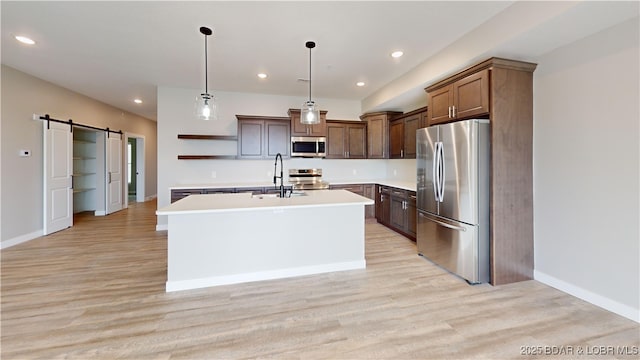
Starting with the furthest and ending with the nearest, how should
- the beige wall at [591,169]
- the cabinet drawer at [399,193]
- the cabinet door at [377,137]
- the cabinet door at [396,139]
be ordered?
the cabinet door at [377,137]
the cabinet door at [396,139]
the cabinet drawer at [399,193]
the beige wall at [591,169]

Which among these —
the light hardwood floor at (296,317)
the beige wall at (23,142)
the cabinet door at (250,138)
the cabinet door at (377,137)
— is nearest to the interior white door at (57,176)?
the beige wall at (23,142)

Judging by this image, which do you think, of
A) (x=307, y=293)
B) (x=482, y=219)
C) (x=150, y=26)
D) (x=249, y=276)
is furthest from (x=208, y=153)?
(x=482, y=219)

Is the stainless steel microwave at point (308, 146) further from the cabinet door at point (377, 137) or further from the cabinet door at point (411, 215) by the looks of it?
the cabinet door at point (411, 215)

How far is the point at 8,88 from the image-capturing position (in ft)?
13.4

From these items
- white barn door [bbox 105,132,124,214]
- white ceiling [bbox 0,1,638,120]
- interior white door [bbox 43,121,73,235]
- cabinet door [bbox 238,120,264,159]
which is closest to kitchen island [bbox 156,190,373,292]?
white ceiling [bbox 0,1,638,120]

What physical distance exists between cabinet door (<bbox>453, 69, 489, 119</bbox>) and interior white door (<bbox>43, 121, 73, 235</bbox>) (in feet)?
22.2

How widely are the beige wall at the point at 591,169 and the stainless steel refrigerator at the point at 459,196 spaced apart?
62cm

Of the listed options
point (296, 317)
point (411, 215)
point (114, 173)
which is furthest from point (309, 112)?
point (114, 173)

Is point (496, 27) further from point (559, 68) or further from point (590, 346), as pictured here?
point (590, 346)

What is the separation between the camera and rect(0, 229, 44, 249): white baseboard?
4.05m

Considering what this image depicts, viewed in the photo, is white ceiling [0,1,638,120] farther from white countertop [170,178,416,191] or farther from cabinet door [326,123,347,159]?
white countertop [170,178,416,191]

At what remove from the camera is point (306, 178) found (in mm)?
5844

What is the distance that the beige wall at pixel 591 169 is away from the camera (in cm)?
221

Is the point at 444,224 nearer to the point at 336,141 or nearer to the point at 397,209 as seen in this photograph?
the point at 397,209
